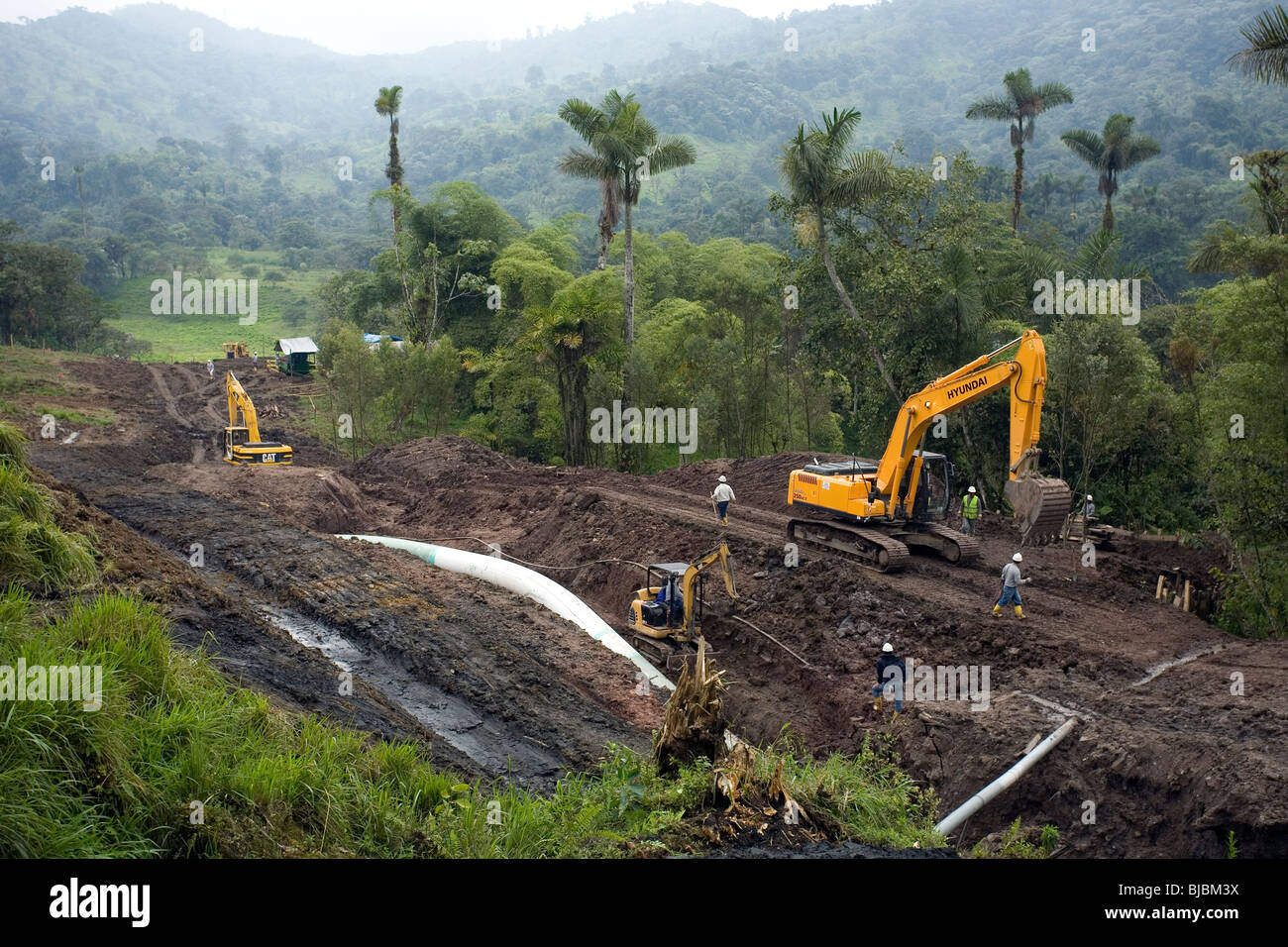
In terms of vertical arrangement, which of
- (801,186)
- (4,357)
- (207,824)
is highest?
(801,186)

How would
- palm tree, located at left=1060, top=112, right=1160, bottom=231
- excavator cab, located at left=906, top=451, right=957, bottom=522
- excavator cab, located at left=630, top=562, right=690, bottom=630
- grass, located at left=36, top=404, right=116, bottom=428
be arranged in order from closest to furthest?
excavator cab, located at left=630, top=562, right=690, bottom=630 < excavator cab, located at left=906, top=451, right=957, bottom=522 < grass, located at left=36, top=404, right=116, bottom=428 < palm tree, located at left=1060, top=112, right=1160, bottom=231

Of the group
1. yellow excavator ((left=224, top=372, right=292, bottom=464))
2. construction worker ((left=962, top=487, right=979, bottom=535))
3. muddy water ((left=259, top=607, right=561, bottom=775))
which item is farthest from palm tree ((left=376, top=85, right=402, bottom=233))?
muddy water ((left=259, top=607, right=561, bottom=775))

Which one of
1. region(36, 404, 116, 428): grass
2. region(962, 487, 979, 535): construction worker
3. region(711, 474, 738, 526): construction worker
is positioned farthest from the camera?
region(36, 404, 116, 428): grass

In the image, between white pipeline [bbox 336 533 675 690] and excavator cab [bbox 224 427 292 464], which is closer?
white pipeline [bbox 336 533 675 690]

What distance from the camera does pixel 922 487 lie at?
67.3 feet

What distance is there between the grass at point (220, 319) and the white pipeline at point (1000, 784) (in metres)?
67.4

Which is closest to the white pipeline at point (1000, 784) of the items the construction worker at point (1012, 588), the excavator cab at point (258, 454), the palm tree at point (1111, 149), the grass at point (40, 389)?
the construction worker at point (1012, 588)

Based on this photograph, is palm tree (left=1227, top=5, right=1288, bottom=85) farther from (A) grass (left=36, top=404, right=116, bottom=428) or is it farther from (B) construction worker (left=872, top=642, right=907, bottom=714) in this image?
(A) grass (left=36, top=404, right=116, bottom=428)

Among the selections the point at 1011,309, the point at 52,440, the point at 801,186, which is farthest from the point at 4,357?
the point at 1011,309

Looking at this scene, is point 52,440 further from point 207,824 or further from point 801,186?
point 207,824

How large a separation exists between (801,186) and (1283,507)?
16.5 metres

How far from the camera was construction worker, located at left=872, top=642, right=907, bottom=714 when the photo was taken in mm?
13859

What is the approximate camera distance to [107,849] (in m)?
6.14

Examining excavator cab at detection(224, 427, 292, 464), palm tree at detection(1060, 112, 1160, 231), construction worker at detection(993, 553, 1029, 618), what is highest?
palm tree at detection(1060, 112, 1160, 231)
